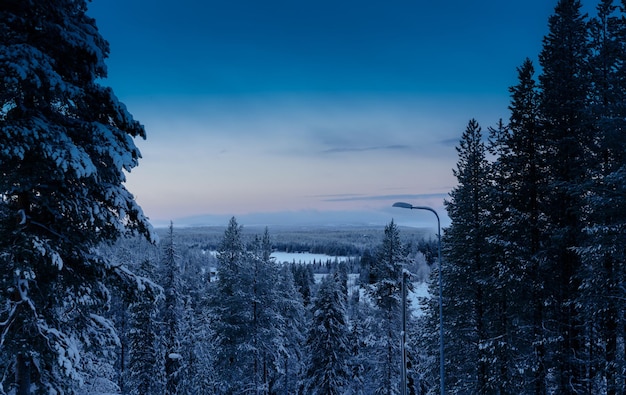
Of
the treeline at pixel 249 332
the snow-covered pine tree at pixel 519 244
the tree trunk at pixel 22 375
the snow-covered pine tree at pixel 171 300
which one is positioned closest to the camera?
the tree trunk at pixel 22 375

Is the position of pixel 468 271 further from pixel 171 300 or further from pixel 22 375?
pixel 171 300

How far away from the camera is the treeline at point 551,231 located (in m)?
13.3

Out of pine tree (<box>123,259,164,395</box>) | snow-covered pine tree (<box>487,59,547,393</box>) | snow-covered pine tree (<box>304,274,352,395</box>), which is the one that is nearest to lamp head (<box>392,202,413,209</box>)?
snow-covered pine tree (<box>487,59,547,393</box>)

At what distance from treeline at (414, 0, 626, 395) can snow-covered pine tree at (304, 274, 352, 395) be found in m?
10.5

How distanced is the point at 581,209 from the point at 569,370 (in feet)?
20.9

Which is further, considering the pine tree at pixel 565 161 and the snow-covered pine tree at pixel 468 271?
the snow-covered pine tree at pixel 468 271

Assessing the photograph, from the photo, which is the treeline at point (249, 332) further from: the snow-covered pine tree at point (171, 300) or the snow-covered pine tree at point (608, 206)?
the snow-covered pine tree at point (608, 206)

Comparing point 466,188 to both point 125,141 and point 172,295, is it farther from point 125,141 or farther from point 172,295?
point 172,295

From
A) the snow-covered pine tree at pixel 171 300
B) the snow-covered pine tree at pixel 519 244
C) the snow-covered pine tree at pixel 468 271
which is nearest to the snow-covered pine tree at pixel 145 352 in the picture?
the snow-covered pine tree at pixel 171 300

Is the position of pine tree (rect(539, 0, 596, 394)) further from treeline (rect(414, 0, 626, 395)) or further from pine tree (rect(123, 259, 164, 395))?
pine tree (rect(123, 259, 164, 395))

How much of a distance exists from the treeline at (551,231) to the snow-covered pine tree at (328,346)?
10.5m

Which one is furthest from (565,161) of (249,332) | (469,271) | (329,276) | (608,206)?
(249,332)

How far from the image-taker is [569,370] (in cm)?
1505

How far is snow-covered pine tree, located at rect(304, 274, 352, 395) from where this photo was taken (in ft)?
93.1
